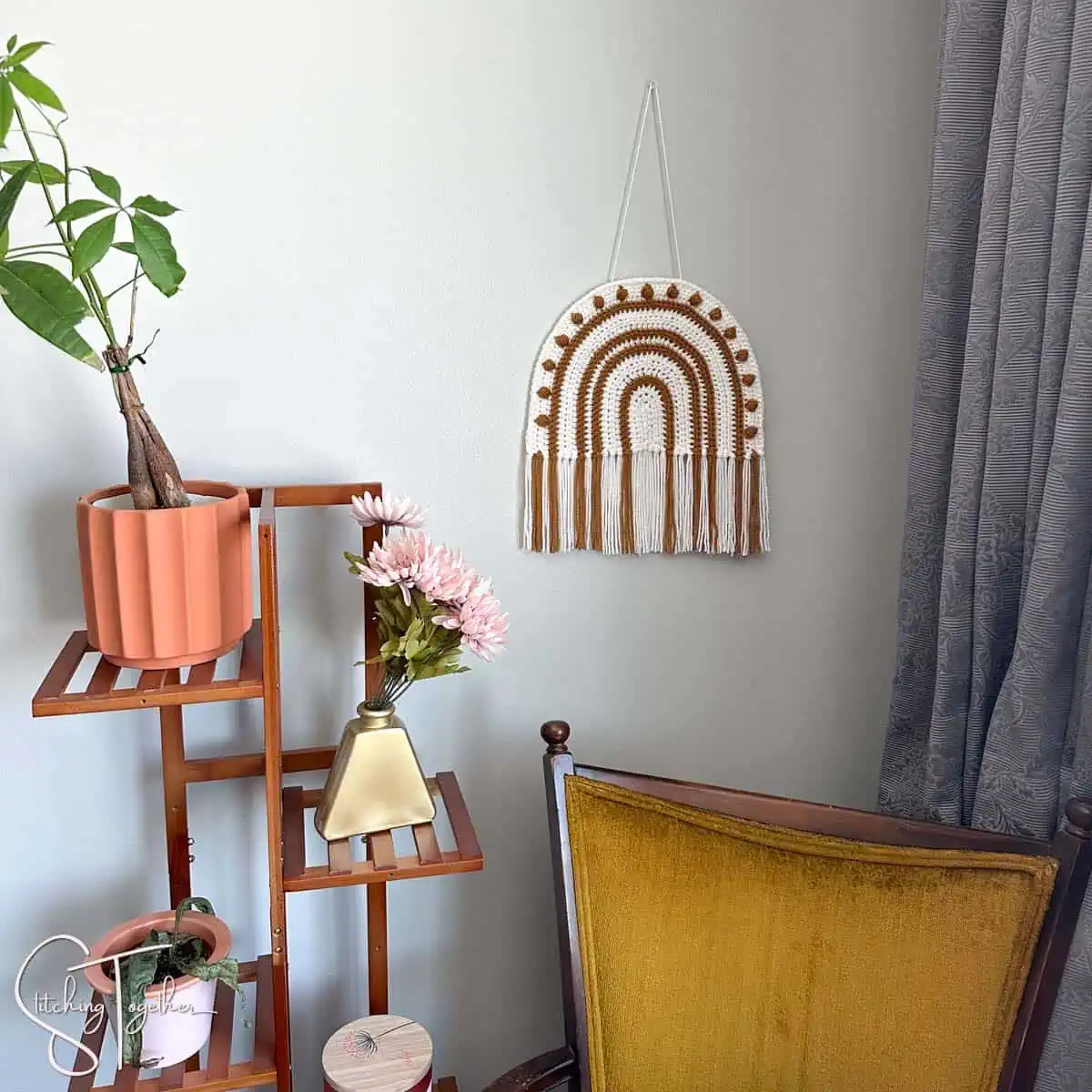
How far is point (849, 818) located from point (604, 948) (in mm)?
299

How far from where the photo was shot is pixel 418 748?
1.39 meters

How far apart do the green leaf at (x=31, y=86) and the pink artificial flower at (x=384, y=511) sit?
18.6 inches

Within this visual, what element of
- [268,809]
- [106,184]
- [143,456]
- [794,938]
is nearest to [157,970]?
[268,809]

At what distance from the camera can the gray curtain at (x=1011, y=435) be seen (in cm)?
105

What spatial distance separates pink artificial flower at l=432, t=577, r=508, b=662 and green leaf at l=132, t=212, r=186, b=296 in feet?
1.37

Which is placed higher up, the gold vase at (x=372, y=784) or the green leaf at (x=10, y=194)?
the green leaf at (x=10, y=194)

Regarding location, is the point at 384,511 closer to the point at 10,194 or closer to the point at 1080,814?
the point at 10,194

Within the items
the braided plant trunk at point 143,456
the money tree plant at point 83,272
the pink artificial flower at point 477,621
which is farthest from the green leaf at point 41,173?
the pink artificial flower at point 477,621

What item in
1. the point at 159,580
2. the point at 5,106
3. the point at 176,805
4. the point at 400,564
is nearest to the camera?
the point at 5,106

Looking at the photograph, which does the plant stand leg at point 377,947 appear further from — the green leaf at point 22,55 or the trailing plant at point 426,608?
the green leaf at point 22,55

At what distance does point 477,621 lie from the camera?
1105 mm

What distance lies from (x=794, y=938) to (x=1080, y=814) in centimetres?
31

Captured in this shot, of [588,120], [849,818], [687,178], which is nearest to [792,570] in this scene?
[849,818]

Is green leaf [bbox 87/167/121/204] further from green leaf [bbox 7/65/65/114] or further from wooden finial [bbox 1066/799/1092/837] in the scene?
wooden finial [bbox 1066/799/1092/837]
